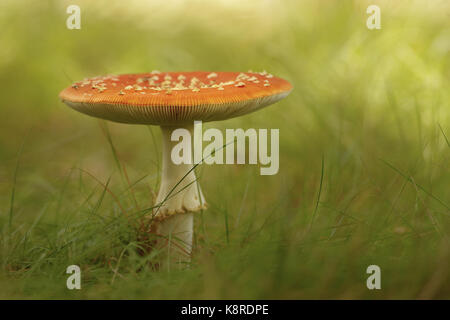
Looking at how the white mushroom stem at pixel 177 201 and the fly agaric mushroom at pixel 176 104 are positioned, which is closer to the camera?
the fly agaric mushroom at pixel 176 104

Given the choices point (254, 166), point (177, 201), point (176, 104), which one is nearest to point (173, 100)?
point (176, 104)

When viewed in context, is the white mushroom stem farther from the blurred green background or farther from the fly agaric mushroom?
the blurred green background

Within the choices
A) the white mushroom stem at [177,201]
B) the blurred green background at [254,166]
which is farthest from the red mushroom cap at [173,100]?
the blurred green background at [254,166]

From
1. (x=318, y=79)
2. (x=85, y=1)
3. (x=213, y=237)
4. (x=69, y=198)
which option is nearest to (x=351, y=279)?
(x=213, y=237)

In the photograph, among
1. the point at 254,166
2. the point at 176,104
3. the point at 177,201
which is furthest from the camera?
the point at 254,166

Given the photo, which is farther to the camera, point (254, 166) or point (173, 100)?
point (254, 166)

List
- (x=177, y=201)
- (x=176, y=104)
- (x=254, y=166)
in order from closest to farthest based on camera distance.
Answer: (x=176, y=104) < (x=177, y=201) < (x=254, y=166)

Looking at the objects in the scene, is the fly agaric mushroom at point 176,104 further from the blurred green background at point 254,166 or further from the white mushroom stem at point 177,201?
the blurred green background at point 254,166

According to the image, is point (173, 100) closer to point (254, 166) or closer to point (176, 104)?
point (176, 104)
